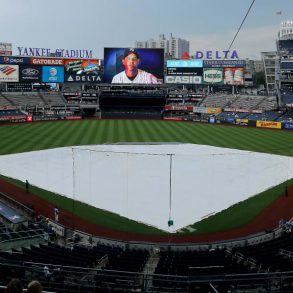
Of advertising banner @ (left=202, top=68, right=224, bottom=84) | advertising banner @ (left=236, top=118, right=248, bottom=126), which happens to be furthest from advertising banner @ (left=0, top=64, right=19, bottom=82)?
advertising banner @ (left=236, top=118, right=248, bottom=126)

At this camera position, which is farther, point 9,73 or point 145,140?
point 9,73

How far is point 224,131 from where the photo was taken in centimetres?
6544

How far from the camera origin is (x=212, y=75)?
306ft

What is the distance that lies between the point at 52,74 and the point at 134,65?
62.7ft

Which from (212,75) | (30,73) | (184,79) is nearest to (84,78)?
(30,73)

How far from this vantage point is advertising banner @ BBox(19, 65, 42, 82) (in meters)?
87.5

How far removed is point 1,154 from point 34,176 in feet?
37.9

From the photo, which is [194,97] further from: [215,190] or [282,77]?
[215,190]

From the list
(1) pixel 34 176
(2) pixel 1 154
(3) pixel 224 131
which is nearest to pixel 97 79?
(3) pixel 224 131

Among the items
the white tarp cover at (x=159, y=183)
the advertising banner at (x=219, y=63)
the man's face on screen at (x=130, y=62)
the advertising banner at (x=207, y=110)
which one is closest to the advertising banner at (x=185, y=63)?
the advertising banner at (x=219, y=63)

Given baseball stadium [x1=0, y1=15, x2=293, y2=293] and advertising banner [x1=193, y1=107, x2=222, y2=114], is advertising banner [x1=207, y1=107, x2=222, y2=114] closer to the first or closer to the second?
advertising banner [x1=193, y1=107, x2=222, y2=114]

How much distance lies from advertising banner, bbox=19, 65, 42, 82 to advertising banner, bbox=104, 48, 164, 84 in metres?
15.1

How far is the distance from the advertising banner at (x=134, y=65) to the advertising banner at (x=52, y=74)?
10.6 m

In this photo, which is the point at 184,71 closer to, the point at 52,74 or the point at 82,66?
the point at 82,66
